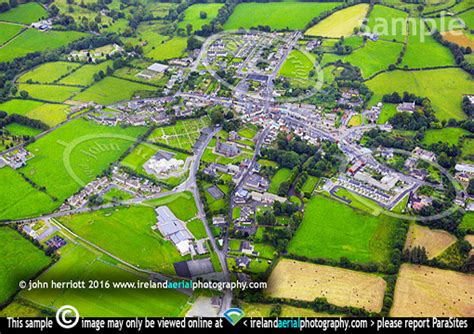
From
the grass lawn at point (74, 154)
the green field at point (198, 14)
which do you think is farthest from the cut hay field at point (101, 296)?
the green field at point (198, 14)

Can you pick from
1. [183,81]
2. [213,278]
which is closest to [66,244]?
[213,278]

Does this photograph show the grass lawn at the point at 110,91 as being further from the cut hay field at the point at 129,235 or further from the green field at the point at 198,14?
the cut hay field at the point at 129,235

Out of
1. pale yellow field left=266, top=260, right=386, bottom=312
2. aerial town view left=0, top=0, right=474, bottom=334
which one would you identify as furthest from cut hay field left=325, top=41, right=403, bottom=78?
pale yellow field left=266, top=260, right=386, bottom=312

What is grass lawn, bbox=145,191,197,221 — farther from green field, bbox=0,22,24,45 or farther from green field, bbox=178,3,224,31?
green field, bbox=0,22,24,45

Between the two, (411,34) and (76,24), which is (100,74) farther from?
(411,34)

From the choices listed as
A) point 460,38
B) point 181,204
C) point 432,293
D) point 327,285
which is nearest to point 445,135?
point 432,293

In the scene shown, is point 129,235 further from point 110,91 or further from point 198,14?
point 198,14
